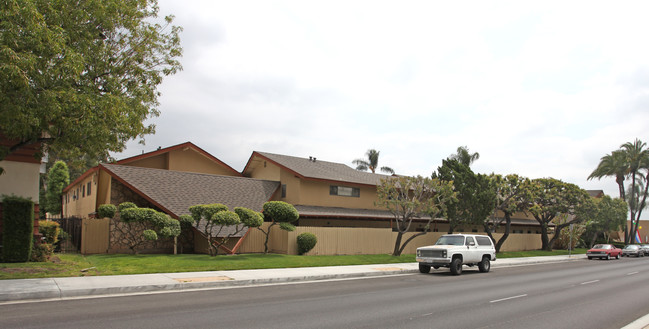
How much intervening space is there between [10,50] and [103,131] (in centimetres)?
336

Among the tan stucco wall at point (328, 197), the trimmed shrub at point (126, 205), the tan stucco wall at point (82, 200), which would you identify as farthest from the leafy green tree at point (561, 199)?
the tan stucco wall at point (82, 200)

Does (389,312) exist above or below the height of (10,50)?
below

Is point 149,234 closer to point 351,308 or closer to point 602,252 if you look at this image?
point 351,308

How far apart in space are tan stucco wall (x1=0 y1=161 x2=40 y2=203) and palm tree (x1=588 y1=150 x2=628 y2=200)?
70216 mm

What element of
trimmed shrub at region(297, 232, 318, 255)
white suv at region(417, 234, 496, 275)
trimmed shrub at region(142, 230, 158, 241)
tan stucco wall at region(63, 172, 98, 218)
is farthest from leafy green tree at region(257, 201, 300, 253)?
tan stucco wall at region(63, 172, 98, 218)

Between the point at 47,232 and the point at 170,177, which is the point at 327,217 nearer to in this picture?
the point at 170,177

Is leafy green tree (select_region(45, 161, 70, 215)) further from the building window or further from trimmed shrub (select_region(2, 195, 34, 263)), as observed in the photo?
trimmed shrub (select_region(2, 195, 34, 263))

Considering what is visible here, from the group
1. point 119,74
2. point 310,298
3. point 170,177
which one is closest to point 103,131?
point 119,74

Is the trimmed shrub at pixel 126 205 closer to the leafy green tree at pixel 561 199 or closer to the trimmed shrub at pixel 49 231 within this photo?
the trimmed shrub at pixel 49 231

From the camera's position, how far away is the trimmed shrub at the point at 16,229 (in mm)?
17125

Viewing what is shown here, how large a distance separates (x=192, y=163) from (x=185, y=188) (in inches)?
270

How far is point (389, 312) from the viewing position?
35.1 ft

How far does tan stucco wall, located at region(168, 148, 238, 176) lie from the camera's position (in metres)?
33.5

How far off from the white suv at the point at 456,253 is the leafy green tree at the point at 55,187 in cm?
3775
